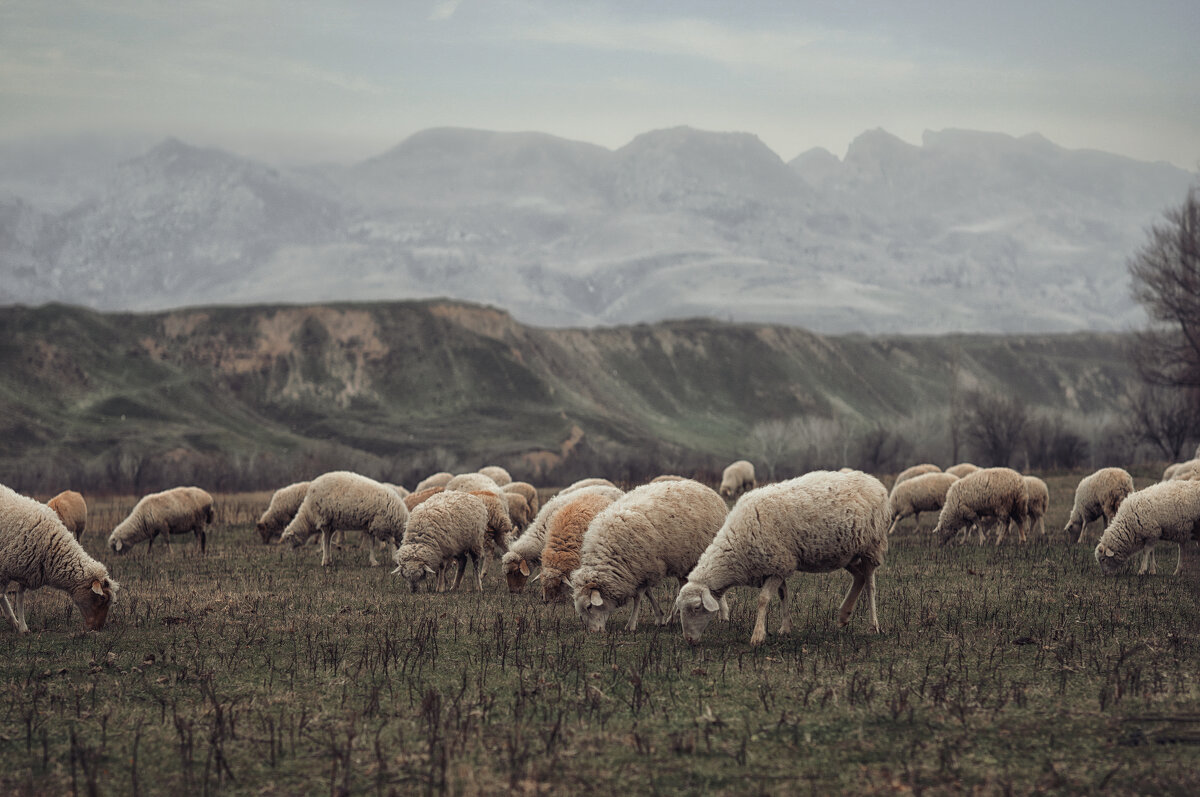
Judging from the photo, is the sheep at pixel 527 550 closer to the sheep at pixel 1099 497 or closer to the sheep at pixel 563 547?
the sheep at pixel 563 547

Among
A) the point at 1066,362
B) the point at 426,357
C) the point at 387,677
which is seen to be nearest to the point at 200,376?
the point at 426,357

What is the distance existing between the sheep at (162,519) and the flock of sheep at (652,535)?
4.56 metres

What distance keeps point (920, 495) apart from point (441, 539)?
14.4 m

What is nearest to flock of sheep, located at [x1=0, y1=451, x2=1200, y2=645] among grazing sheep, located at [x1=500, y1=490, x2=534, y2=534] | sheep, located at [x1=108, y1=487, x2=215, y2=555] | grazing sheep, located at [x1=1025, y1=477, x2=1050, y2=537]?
grazing sheep, located at [x1=1025, y1=477, x2=1050, y2=537]

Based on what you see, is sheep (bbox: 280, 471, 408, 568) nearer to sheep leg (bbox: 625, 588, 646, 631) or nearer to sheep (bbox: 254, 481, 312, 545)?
sheep (bbox: 254, 481, 312, 545)

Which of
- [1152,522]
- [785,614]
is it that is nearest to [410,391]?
[1152,522]

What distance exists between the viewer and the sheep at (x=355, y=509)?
70.2 ft

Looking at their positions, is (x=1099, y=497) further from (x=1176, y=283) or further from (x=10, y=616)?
(x=1176, y=283)

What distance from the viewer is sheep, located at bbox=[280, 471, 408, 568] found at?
21.4 meters

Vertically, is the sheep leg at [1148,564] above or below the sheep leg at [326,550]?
above

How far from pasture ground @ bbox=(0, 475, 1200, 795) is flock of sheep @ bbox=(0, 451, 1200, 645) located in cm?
58

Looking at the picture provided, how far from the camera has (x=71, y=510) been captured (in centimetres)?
2603

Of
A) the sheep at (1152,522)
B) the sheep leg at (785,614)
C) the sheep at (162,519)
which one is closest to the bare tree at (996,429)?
the sheep at (1152,522)

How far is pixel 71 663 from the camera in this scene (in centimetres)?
1189
